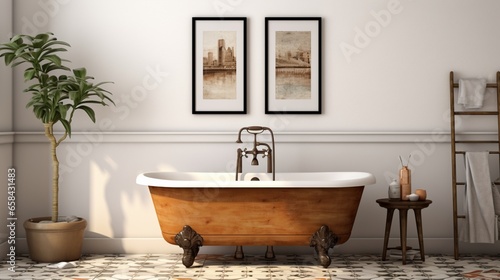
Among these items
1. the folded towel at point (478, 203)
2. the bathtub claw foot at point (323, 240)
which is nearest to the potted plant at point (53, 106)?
the bathtub claw foot at point (323, 240)

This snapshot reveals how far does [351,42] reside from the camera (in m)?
5.72

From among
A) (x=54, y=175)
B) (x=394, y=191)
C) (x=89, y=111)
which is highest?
(x=89, y=111)

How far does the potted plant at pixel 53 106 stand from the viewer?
5.22 m

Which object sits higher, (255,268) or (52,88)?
(52,88)

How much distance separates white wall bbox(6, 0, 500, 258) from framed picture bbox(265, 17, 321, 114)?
7 centimetres

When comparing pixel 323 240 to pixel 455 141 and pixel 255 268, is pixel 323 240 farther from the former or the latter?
pixel 455 141

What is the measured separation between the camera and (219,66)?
5.72 m

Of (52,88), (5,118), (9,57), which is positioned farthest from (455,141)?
(5,118)

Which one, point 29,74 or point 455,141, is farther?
point 455,141

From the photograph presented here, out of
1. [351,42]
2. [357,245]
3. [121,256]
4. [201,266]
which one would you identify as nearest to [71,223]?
[121,256]

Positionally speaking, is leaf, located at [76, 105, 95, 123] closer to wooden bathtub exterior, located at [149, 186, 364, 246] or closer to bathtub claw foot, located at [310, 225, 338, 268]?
wooden bathtub exterior, located at [149, 186, 364, 246]

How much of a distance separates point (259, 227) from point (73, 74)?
211 centimetres

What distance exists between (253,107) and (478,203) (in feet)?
6.51

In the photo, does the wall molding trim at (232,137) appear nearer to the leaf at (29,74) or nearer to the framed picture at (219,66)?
the framed picture at (219,66)
